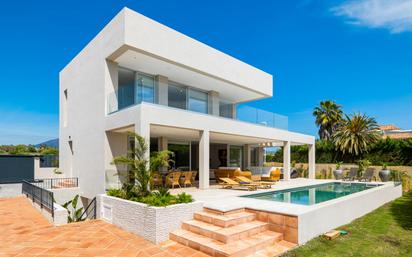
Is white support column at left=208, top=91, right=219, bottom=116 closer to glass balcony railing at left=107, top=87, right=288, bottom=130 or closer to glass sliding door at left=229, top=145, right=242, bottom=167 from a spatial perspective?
glass balcony railing at left=107, top=87, right=288, bottom=130

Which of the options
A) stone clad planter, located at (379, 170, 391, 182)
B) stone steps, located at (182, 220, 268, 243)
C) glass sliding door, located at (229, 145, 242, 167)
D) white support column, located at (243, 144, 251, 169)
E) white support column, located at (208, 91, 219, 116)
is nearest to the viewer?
stone steps, located at (182, 220, 268, 243)

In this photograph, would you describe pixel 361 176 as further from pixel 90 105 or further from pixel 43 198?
pixel 43 198

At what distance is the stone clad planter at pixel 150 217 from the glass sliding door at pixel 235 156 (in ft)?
51.7

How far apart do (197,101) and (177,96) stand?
64.3 inches

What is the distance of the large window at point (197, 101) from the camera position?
1811 centimetres

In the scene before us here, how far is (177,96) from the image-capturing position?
17703 mm

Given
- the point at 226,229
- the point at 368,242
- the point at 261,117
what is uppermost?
the point at 261,117

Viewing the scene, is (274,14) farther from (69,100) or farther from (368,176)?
(69,100)

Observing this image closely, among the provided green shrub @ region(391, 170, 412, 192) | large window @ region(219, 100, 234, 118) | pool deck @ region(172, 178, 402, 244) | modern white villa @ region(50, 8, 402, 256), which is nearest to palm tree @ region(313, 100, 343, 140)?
modern white villa @ region(50, 8, 402, 256)

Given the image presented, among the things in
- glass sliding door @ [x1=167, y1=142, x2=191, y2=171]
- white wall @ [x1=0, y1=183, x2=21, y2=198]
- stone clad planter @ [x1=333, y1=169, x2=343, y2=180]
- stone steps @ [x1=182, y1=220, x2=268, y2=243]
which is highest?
glass sliding door @ [x1=167, y1=142, x2=191, y2=171]

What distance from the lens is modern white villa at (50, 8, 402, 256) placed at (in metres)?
7.75

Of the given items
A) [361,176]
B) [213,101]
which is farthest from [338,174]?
[213,101]

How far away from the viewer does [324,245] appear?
7188mm

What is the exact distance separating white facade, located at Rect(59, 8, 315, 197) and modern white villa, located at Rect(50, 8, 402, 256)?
2.2 inches
